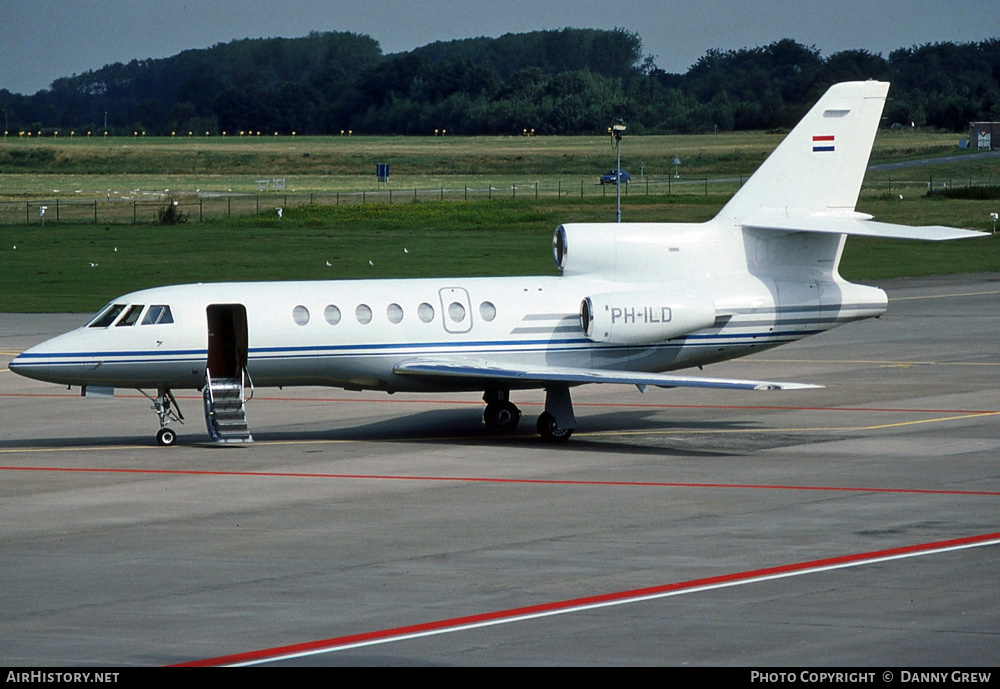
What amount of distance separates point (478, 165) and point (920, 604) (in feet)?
532

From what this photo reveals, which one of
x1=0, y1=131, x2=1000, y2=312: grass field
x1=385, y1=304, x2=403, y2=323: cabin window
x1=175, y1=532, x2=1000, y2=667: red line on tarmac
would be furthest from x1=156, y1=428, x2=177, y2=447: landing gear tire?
x1=0, y1=131, x2=1000, y2=312: grass field

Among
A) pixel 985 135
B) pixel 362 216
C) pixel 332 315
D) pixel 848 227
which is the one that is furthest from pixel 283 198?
pixel 848 227

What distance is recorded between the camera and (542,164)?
17325 centimetres

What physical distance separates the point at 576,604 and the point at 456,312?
46.2ft

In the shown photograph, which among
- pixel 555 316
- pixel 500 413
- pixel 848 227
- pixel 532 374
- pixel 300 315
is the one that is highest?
pixel 848 227

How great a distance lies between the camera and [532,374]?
2808cm

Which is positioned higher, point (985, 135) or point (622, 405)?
point (985, 135)

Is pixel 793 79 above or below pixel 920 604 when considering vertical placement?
above

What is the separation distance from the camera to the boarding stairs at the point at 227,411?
28453mm

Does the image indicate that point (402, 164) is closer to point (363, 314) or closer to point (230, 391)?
point (363, 314)

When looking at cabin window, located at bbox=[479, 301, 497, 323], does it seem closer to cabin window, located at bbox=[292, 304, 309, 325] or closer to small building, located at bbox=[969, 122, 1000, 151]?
cabin window, located at bbox=[292, 304, 309, 325]

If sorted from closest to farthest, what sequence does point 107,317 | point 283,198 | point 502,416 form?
point 107,317 → point 502,416 → point 283,198

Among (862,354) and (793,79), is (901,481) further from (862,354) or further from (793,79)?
(793,79)
